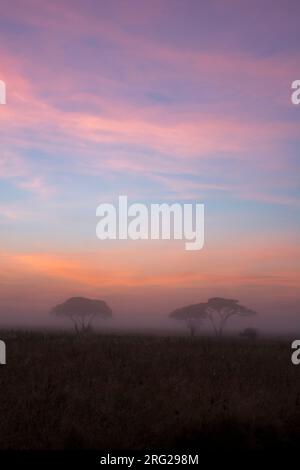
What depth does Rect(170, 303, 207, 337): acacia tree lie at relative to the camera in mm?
91625

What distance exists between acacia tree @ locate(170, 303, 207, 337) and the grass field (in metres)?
69.6

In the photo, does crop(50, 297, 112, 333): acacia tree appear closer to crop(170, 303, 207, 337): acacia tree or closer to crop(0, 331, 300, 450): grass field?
crop(170, 303, 207, 337): acacia tree

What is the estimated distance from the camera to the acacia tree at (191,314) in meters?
91.6

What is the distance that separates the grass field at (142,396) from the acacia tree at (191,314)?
69630mm

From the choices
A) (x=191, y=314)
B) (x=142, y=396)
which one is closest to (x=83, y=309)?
(x=191, y=314)

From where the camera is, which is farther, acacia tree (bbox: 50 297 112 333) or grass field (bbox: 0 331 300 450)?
acacia tree (bbox: 50 297 112 333)

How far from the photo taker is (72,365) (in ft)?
60.1

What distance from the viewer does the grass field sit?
43.3 feet

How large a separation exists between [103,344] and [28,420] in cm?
820

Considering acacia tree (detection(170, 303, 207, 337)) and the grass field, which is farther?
acacia tree (detection(170, 303, 207, 337))

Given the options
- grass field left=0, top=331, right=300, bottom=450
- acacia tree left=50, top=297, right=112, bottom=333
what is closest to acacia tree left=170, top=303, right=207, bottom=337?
acacia tree left=50, top=297, right=112, bottom=333

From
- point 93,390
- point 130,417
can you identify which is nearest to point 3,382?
point 93,390
